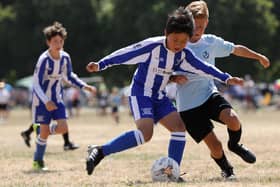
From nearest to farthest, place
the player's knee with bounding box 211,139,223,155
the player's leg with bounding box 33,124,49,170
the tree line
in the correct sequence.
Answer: the player's knee with bounding box 211,139,223,155, the player's leg with bounding box 33,124,49,170, the tree line

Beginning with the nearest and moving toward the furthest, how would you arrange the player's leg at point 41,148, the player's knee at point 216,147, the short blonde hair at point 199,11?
the short blonde hair at point 199,11 → the player's knee at point 216,147 → the player's leg at point 41,148

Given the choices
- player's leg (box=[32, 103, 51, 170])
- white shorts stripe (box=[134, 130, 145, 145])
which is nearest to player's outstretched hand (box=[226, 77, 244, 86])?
white shorts stripe (box=[134, 130, 145, 145])

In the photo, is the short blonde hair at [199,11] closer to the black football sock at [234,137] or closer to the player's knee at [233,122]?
the player's knee at [233,122]

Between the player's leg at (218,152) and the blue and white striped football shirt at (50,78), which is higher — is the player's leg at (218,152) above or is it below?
below

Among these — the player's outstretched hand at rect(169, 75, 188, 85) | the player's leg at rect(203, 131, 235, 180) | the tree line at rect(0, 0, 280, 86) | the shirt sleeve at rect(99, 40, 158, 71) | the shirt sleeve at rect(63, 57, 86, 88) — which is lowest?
the player's leg at rect(203, 131, 235, 180)

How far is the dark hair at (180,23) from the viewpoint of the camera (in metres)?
7.84

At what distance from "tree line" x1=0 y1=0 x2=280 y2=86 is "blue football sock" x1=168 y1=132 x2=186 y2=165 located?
146ft

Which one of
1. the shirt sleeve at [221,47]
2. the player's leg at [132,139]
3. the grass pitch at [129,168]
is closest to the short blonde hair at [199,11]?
the shirt sleeve at [221,47]

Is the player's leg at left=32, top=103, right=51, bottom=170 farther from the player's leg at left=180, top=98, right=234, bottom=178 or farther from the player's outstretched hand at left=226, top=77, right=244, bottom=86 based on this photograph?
the player's outstretched hand at left=226, top=77, right=244, bottom=86

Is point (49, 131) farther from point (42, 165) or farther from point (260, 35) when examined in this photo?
point (260, 35)

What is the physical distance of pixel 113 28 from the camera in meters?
60.7

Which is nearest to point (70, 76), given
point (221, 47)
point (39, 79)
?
point (39, 79)

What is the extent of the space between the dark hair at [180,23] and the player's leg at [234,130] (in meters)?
1.12

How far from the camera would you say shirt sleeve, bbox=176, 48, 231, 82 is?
8.20 m
